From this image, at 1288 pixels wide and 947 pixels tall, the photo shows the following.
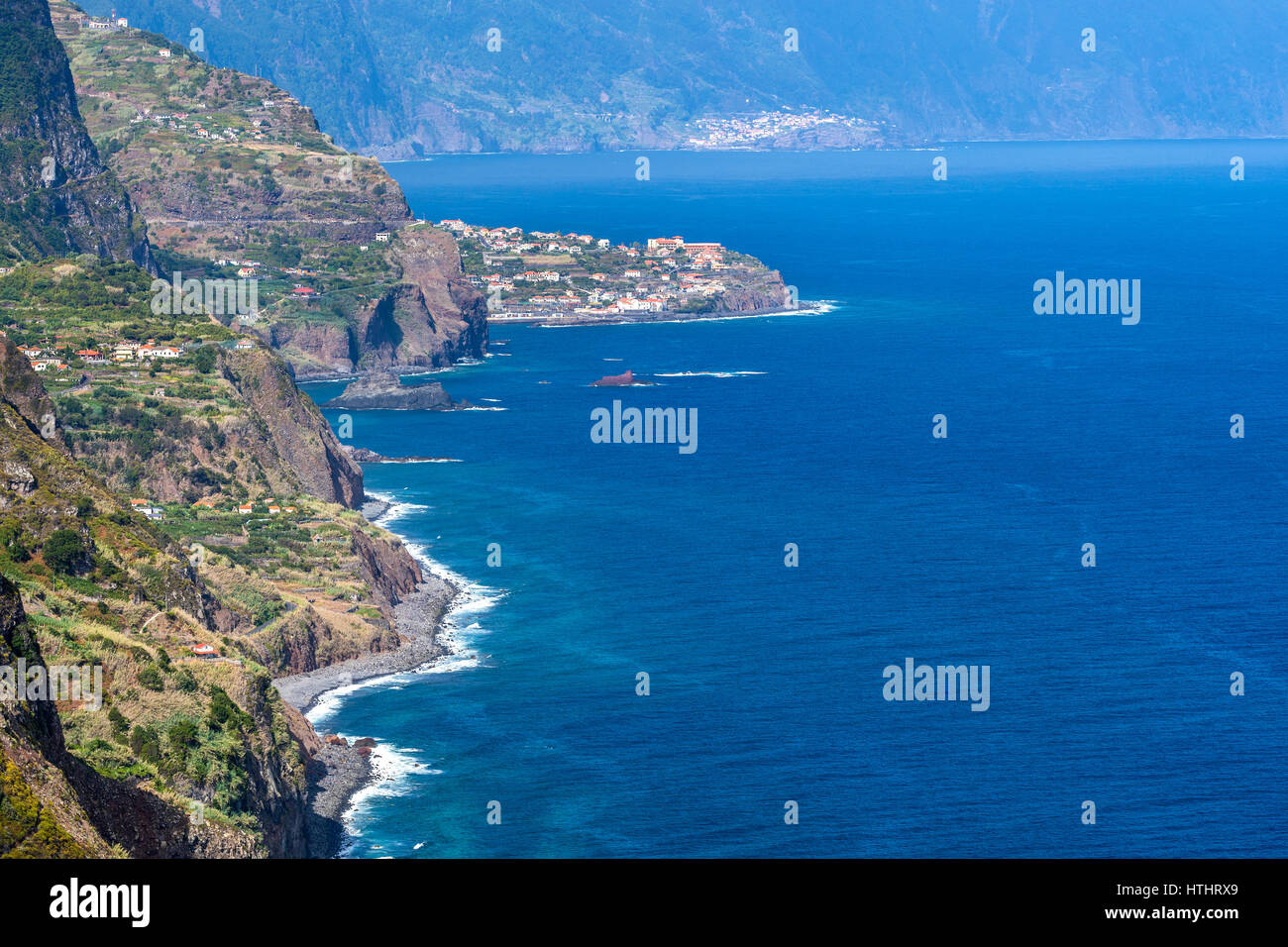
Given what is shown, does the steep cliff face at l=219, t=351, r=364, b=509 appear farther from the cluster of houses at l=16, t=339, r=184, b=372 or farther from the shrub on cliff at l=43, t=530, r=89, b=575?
the shrub on cliff at l=43, t=530, r=89, b=575

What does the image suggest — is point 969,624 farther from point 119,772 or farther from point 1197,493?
point 119,772

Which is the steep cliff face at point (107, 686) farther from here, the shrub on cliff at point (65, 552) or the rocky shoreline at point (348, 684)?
the rocky shoreline at point (348, 684)

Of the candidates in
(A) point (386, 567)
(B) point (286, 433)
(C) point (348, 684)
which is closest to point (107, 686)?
(C) point (348, 684)

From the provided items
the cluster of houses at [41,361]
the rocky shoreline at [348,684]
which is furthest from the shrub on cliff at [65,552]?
the cluster of houses at [41,361]

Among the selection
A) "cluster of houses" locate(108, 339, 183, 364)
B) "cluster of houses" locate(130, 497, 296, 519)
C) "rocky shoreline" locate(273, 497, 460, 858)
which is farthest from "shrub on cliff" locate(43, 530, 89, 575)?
"cluster of houses" locate(108, 339, 183, 364)

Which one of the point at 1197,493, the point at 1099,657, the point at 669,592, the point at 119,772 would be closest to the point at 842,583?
the point at 669,592
